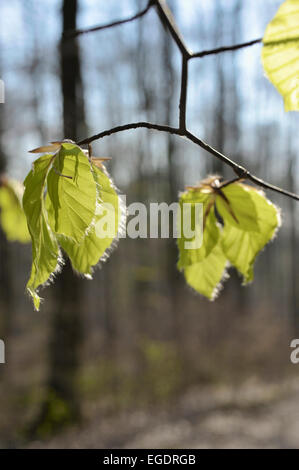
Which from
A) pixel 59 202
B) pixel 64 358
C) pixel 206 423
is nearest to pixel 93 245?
pixel 59 202

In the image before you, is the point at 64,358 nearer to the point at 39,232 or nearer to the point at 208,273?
the point at 208,273

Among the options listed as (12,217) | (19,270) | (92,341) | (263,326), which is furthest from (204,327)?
(12,217)

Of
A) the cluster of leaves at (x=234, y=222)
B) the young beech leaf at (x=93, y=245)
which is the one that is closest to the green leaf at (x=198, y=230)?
the cluster of leaves at (x=234, y=222)

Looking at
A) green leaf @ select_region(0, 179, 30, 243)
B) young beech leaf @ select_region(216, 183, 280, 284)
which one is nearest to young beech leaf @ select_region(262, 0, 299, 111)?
young beech leaf @ select_region(216, 183, 280, 284)

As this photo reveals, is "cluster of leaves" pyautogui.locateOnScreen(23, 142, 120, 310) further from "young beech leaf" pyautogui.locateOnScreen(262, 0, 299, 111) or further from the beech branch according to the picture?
"young beech leaf" pyautogui.locateOnScreen(262, 0, 299, 111)

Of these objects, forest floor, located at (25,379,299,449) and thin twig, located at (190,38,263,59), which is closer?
thin twig, located at (190,38,263,59)
